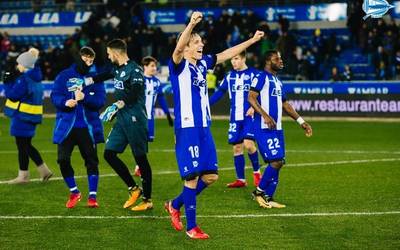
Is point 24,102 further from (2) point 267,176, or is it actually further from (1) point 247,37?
(1) point 247,37

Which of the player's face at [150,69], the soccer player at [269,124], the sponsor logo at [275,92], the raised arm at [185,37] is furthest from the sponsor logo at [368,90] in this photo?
the raised arm at [185,37]

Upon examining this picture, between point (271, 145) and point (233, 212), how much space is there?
1163mm

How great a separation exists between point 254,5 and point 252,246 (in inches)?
1094

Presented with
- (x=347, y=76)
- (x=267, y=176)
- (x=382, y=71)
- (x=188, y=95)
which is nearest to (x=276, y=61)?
(x=267, y=176)

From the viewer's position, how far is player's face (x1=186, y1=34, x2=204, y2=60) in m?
10.2

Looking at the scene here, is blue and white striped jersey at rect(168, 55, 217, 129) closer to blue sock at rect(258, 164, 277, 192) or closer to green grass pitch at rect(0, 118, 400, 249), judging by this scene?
green grass pitch at rect(0, 118, 400, 249)

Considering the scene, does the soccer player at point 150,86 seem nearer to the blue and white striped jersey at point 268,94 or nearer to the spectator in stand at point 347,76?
the blue and white striped jersey at point 268,94

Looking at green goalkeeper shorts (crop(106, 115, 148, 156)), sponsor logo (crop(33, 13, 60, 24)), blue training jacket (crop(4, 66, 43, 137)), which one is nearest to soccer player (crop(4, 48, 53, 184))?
blue training jacket (crop(4, 66, 43, 137))

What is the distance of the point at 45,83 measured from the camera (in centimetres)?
3272

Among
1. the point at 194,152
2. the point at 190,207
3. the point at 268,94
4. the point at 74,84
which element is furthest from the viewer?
the point at 268,94

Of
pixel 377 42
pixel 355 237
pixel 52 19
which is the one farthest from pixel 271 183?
pixel 52 19

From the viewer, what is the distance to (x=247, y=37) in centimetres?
3328

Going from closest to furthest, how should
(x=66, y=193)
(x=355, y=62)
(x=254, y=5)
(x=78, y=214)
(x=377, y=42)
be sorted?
(x=78, y=214), (x=66, y=193), (x=377, y=42), (x=355, y=62), (x=254, y=5)

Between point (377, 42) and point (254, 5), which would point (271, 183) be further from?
point (254, 5)
